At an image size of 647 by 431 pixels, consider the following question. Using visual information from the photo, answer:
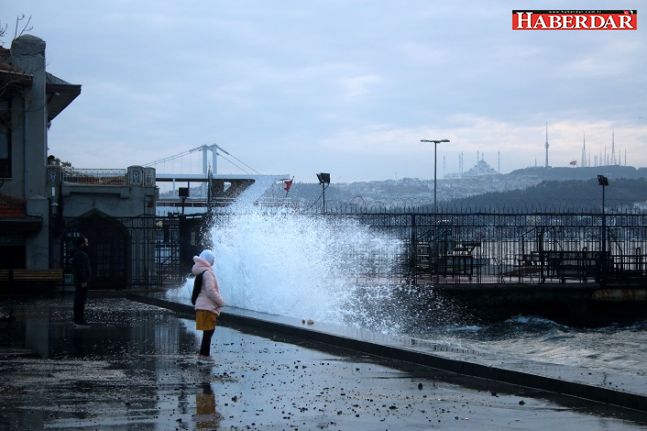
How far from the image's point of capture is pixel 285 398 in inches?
437

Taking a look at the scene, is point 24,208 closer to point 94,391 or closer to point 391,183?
point 94,391

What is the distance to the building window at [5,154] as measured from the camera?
35.6m

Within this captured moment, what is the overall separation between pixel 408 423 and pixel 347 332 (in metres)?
7.13

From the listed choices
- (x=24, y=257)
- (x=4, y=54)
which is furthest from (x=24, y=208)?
(x=4, y=54)

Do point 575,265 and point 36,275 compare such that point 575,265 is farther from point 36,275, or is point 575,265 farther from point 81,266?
point 81,266

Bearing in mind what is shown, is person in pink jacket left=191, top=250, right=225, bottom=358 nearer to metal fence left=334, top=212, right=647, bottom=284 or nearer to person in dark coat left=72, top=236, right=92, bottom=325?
person in dark coat left=72, top=236, right=92, bottom=325

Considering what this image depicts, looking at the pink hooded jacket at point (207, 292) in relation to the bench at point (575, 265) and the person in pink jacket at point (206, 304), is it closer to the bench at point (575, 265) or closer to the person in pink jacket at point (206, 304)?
the person in pink jacket at point (206, 304)

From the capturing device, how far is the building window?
35.6 m

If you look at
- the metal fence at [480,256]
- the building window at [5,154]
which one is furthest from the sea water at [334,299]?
the building window at [5,154]

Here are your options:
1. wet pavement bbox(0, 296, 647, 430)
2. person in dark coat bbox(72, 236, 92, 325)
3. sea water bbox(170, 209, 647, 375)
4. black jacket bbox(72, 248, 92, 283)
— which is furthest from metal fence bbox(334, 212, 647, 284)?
wet pavement bbox(0, 296, 647, 430)

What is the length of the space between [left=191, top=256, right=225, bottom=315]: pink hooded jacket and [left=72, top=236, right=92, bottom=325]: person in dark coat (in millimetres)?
5647

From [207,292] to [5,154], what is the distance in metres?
23.6

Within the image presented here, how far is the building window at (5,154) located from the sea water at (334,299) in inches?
371

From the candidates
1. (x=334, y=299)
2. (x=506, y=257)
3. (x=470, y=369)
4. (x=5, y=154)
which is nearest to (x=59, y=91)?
(x=5, y=154)
